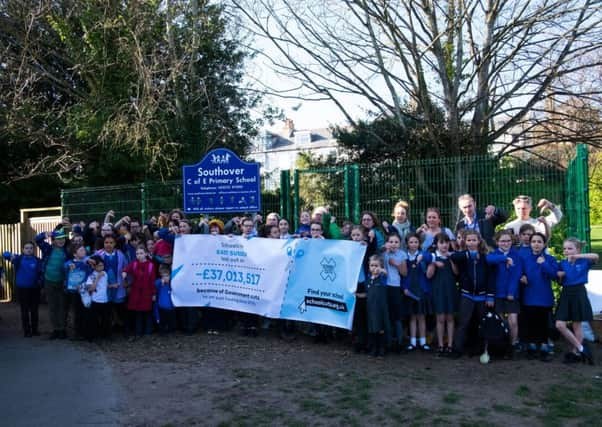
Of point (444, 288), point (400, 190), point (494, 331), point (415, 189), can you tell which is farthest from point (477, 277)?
point (400, 190)

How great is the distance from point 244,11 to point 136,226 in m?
7.23

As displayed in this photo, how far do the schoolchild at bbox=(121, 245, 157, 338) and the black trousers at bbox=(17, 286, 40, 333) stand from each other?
169 centimetres

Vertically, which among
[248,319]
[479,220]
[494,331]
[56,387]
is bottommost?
[56,387]

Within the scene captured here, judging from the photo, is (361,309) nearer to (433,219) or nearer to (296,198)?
(433,219)

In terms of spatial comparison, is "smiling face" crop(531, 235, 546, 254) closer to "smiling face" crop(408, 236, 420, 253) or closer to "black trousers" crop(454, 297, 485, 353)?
"black trousers" crop(454, 297, 485, 353)

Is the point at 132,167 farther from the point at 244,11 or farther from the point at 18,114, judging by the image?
the point at 244,11

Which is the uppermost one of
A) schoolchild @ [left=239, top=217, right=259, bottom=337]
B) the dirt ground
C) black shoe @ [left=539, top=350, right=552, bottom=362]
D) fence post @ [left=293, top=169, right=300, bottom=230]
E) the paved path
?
fence post @ [left=293, top=169, right=300, bottom=230]

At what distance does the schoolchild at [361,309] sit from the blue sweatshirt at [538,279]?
1.92 m

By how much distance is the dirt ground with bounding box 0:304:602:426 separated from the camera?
5.52m

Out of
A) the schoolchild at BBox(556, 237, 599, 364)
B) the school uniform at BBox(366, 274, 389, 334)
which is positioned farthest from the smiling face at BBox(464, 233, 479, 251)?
the school uniform at BBox(366, 274, 389, 334)

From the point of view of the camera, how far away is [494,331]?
7.33 meters

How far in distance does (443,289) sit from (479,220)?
1.33 metres

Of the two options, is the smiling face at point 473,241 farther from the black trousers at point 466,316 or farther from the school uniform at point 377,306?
the school uniform at point 377,306

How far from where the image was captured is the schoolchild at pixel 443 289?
7828 millimetres
